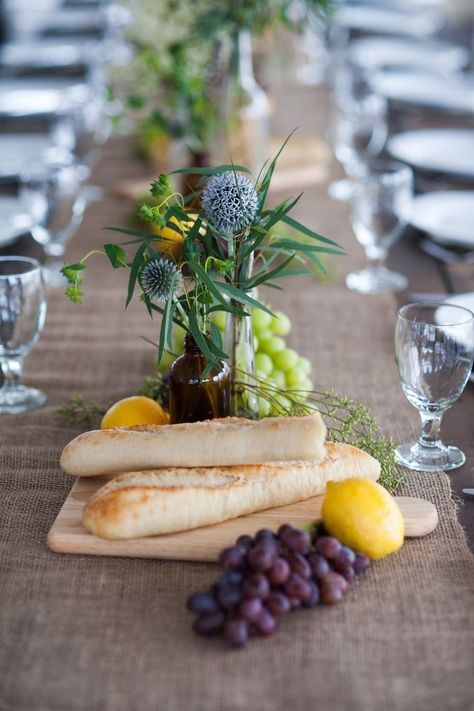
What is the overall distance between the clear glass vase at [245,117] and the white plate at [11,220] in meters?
0.51

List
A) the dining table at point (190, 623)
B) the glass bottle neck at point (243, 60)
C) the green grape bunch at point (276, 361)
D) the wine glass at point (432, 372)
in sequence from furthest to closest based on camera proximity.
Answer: the glass bottle neck at point (243, 60) → the green grape bunch at point (276, 361) → the wine glass at point (432, 372) → the dining table at point (190, 623)

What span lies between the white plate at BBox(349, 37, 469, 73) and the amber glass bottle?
294 cm

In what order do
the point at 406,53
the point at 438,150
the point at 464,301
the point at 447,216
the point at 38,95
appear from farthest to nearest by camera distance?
the point at 406,53
the point at 38,95
the point at 438,150
the point at 447,216
the point at 464,301

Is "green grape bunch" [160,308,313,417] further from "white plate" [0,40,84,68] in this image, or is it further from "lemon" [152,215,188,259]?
"white plate" [0,40,84,68]

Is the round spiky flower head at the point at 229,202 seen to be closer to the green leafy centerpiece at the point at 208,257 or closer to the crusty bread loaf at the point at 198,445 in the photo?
the green leafy centerpiece at the point at 208,257

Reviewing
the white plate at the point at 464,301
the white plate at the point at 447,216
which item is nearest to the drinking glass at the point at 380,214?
the white plate at the point at 447,216

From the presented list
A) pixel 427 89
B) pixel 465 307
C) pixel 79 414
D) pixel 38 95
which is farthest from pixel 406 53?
pixel 79 414

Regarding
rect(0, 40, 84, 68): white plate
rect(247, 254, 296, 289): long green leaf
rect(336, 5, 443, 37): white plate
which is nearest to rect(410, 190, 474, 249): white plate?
rect(247, 254, 296, 289): long green leaf

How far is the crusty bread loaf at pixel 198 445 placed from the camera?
940 mm

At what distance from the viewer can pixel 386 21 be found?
504cm

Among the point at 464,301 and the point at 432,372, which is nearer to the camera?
the point at 432,372

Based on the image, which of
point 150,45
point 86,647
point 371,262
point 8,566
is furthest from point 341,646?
point 150,45

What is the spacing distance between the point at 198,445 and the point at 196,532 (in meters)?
0.09

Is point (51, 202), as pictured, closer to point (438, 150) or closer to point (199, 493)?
point (199, 493)
